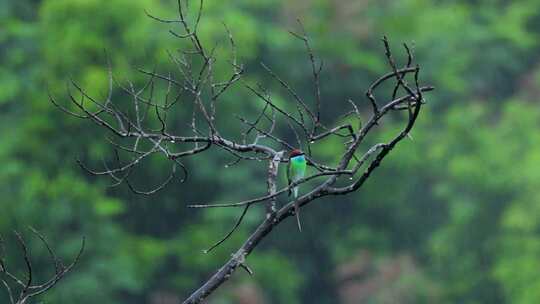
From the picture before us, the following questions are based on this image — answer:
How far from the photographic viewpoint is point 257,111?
2362cm

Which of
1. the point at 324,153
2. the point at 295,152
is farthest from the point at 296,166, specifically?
the point at 324,153

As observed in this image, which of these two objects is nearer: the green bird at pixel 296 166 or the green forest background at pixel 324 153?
the green bird at pixel 296 166

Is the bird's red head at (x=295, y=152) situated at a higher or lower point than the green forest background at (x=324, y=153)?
lower

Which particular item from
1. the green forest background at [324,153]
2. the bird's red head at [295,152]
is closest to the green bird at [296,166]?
the bird's red head at [295,152]

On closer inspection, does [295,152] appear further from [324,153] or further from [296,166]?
[324,153]

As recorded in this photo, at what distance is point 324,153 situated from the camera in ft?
83.0

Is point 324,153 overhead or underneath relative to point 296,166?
overhead

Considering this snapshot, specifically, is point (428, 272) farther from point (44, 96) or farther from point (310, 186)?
point (44, 96)

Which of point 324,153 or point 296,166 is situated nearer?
point 296,166

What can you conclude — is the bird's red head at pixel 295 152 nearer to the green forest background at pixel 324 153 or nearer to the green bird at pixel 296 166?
the green bird at pixel 296 166

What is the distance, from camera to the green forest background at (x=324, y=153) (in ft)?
71.2

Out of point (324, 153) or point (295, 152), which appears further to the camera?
point (324, 153)

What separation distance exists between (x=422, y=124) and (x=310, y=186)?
4503 millimetres

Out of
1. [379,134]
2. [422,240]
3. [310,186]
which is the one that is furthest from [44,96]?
[422,240]
